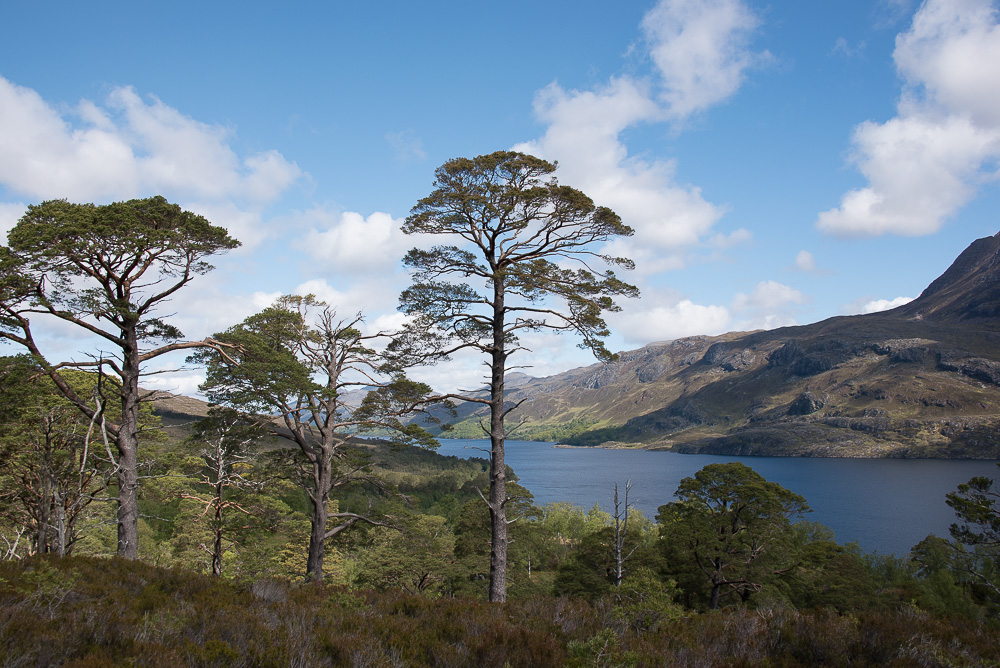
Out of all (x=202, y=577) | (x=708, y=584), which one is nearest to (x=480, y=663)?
(x=202, y=577)

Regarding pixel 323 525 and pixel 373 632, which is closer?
pixel 373 632

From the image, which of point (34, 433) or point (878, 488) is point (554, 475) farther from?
point (34, 433)

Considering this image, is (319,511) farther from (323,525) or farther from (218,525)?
(218,525)

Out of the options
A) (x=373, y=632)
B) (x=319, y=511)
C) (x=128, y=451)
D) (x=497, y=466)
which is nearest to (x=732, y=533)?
(x=497, y=466)

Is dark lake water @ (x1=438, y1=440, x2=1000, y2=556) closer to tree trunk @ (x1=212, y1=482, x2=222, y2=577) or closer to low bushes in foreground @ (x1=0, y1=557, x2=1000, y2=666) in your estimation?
tree trunk @ (x1=212, y1=482, x2=222, y2=577)

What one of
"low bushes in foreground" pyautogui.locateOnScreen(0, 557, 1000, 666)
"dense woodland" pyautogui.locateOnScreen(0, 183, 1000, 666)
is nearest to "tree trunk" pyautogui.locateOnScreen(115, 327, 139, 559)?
"dense woodland" pyautogui.locateOnScreen(0, 183, 1000, 666)

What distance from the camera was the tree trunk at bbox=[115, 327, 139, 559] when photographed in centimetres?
1157

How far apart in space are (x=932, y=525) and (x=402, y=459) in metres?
140

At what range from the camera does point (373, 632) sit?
21.9ft

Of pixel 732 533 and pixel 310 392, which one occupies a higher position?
pixel 310 392

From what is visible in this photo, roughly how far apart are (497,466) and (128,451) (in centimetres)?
897

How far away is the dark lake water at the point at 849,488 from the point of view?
78.9 metres

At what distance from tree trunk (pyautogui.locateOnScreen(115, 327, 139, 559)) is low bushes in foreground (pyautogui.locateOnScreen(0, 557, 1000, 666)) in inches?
102

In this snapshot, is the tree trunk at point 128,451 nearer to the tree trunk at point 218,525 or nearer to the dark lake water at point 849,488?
the tree trunk at point 218,525
